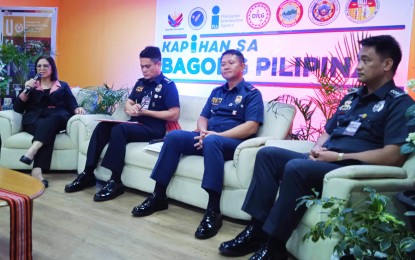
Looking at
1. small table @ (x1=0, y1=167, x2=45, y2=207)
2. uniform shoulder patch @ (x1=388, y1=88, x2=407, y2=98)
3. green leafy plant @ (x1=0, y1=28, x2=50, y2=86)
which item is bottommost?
small table @ (x1=0, y1=167, x2=45, y2=207)

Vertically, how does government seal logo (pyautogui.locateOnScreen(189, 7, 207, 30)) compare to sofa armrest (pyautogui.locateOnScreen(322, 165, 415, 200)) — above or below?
above

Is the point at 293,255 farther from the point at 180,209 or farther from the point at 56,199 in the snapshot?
the point at 56,199

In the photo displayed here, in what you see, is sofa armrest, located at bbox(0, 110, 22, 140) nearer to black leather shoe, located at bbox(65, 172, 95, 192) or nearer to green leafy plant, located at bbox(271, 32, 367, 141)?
black leather shoe, located at bbox(65, 172, 95, 192)

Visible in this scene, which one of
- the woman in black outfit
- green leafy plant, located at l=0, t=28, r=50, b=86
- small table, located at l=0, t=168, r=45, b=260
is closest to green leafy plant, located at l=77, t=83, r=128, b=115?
the woman in black outfit

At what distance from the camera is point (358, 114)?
6.71 feet

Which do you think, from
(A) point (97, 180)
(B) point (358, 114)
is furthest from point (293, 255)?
(A) point (97, 180)

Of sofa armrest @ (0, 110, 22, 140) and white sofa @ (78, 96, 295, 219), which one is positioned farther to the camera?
sofa armrest @ (0, 110, 22, 140)

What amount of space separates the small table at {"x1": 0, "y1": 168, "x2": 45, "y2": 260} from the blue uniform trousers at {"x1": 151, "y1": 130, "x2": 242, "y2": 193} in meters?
0.97

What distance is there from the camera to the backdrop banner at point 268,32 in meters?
2.96

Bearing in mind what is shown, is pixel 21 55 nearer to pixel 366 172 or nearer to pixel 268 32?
pixel 268 32

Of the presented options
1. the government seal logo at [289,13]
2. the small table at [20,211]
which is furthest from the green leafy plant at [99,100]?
the small table at [20,211]

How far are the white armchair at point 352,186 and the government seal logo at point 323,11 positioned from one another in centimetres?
171

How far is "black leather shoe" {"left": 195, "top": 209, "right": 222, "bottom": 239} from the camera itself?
7.25 ft

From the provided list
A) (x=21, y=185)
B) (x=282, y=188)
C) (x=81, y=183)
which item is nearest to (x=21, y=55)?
(x=81, y=183)
